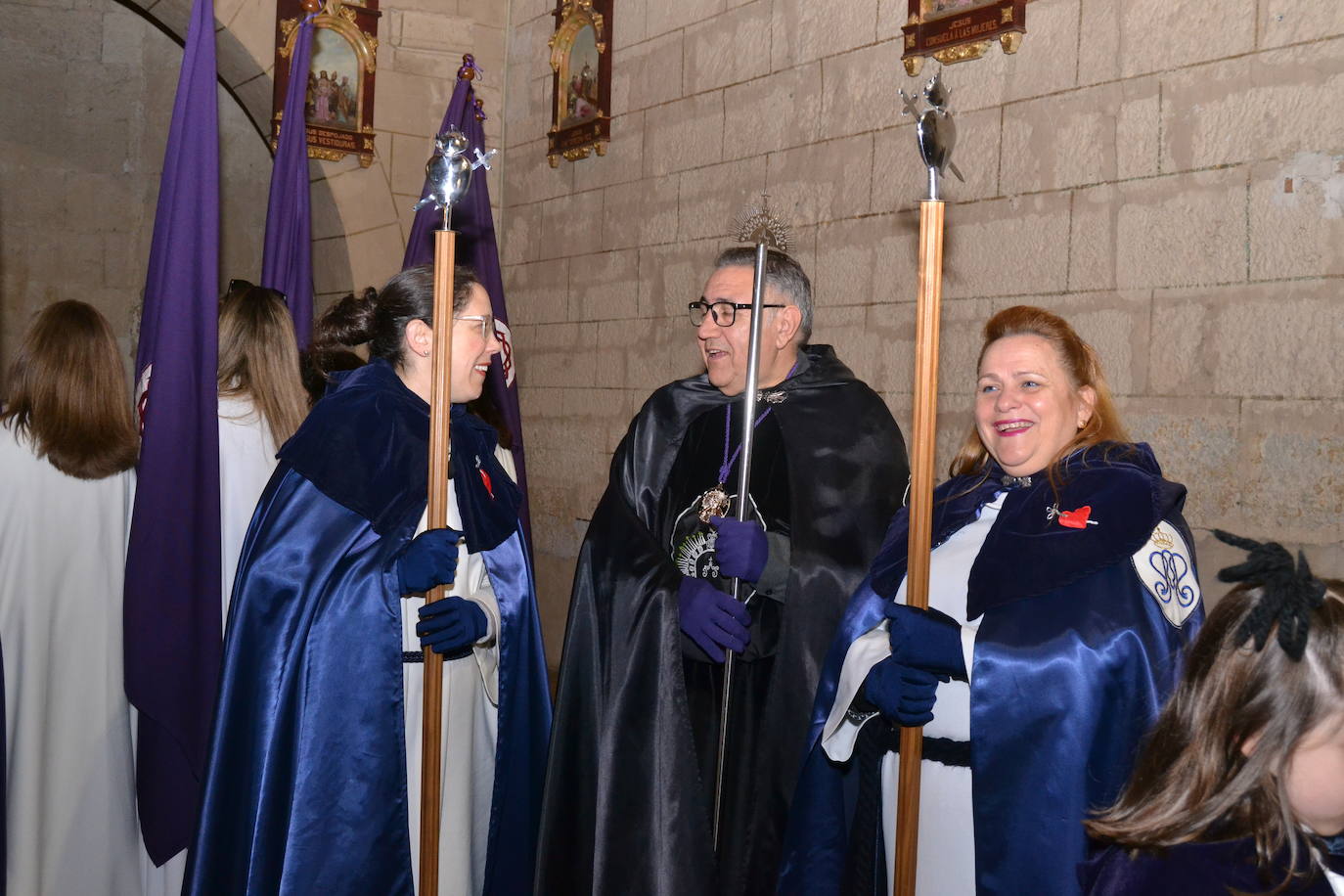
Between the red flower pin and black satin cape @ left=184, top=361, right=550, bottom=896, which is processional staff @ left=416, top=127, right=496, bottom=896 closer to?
black satin cape @ left=184, top=361, right=550, bottom=896

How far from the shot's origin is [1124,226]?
Answer: 3844 mm

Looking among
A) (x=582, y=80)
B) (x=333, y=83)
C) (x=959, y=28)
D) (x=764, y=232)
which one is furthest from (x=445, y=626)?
(x=333, y=83)

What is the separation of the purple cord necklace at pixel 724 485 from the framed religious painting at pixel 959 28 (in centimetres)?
168

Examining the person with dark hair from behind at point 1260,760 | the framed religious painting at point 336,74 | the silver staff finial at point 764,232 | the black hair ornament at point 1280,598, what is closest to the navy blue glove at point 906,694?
the person with dark hair from behind at point 1260,760

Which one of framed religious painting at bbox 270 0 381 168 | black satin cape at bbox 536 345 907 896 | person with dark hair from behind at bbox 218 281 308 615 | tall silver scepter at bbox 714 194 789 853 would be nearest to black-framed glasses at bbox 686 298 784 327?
tall silver scepter at bbox 714 194 789 853

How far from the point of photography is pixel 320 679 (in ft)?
9.09

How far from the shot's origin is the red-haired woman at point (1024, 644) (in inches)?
86.3

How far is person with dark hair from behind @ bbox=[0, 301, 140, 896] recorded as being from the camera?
11.1 ft

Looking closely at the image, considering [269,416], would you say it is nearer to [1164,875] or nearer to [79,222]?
[1164,875]

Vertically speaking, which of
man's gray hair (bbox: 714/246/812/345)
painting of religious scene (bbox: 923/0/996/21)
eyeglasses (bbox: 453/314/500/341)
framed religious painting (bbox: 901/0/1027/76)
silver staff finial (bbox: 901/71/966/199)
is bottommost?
eyeglasses (bbox: 453/314/500/341)

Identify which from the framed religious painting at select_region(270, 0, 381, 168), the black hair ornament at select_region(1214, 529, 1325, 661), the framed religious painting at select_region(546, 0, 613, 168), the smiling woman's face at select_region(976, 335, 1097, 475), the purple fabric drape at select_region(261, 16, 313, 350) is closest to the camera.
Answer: the black hair ornament at select_region(1214, 529, 1325, 661)

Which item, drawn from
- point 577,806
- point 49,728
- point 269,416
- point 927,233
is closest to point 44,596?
point 49,728

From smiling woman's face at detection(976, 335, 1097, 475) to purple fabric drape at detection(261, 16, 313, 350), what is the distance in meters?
2.86

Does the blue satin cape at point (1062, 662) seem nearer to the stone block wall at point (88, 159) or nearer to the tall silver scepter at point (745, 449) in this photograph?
the tall silver scepter at point (745, 449)
